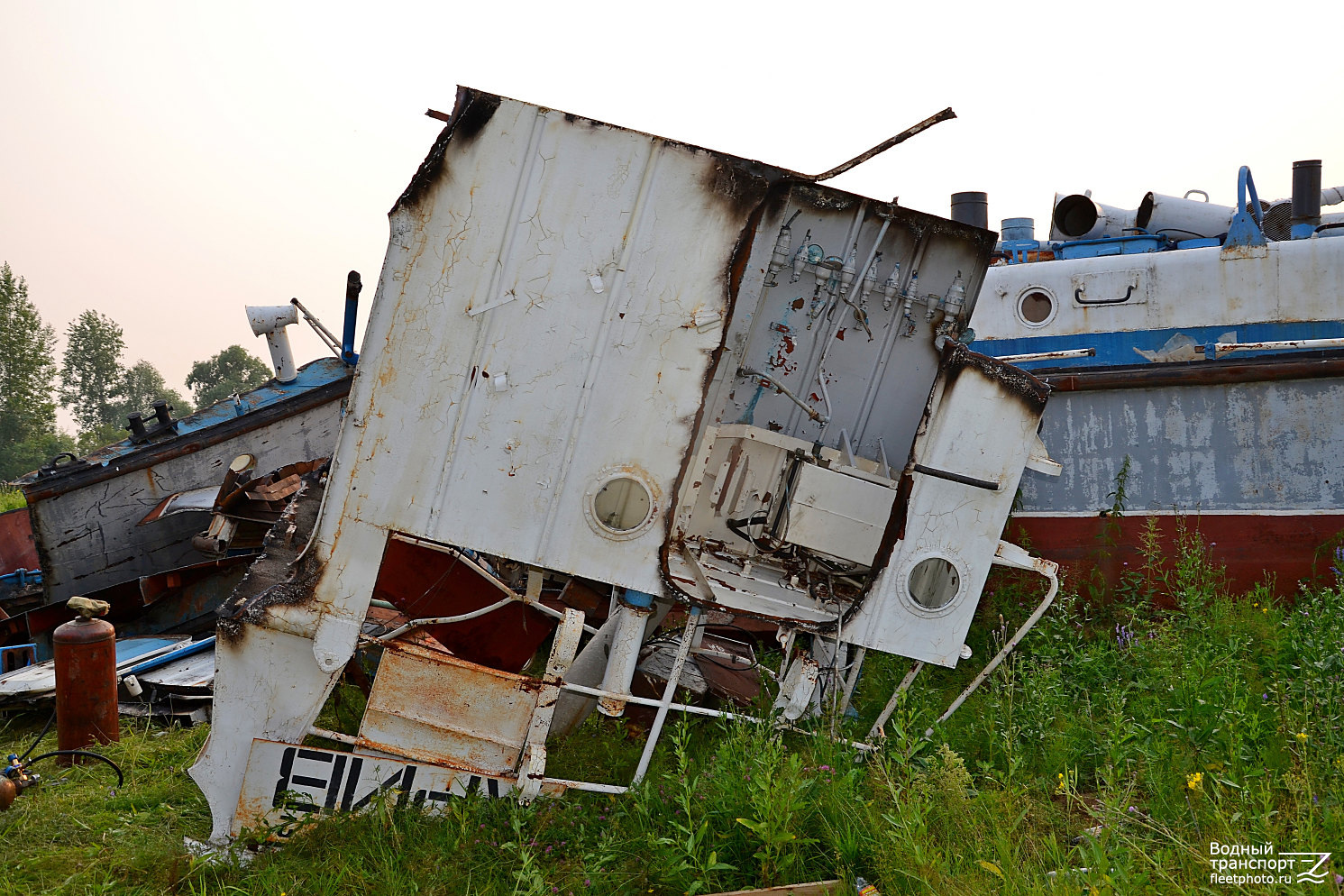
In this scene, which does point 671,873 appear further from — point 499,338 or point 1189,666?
point 1189,666

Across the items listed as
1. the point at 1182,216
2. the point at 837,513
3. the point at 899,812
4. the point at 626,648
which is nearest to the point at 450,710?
the point at 626,648

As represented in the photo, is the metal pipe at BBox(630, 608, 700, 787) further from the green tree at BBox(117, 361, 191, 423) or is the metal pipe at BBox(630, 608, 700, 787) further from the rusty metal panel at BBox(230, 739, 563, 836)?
the green tree at BBox(117, 361, 191, 423)

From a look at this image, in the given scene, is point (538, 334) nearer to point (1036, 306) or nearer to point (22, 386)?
point (1036, 306)

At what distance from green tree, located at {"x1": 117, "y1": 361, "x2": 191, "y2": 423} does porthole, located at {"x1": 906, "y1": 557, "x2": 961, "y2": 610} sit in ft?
212

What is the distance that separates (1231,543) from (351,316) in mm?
7310

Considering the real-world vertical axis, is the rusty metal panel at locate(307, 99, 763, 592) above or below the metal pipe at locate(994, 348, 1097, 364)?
below

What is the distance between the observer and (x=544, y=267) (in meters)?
3.59

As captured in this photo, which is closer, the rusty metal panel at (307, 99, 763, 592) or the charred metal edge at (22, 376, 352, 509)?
the rusty metal panel at (307, 99, 763, 592)

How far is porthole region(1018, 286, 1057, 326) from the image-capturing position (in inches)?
287

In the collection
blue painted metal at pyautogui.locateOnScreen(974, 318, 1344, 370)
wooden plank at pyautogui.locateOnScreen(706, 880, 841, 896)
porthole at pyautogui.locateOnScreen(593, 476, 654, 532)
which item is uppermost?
blue painted metal at pyautogui.locateOnScreen(974, 318, 1344, 370)

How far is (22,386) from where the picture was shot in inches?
→ 1489

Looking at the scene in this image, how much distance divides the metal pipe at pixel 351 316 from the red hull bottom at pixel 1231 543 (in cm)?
585

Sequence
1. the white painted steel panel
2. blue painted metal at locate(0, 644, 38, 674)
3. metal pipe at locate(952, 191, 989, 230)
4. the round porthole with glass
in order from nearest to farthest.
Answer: the round porthole with glass → the white painted steel panel → blue painted metal at locate(0, 644, 38, 674) → metal pipe at locate(952, 191, 989, 230)

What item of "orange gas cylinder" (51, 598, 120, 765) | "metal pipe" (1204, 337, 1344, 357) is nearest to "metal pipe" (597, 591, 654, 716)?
"orange gas cylinder" (51, 598, 120, 765)
